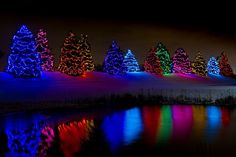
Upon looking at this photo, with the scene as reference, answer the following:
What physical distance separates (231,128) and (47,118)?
9.92 m

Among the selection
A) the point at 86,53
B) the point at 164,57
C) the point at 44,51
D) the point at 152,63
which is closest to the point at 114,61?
the point at 86,53

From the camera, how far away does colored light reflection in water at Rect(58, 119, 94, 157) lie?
48.0 ft

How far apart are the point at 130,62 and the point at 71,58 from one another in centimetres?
1646

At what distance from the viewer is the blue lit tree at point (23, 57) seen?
2064 inches

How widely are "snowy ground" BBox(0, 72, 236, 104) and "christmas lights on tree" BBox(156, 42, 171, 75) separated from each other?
1.65 m

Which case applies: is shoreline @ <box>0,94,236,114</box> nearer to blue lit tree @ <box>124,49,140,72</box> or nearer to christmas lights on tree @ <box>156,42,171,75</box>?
blue lit tree @ <box>124,49,140,72</box>

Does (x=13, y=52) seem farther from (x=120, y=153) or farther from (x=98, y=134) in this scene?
(x=120, y=153)

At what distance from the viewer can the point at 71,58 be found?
60875 millimetres

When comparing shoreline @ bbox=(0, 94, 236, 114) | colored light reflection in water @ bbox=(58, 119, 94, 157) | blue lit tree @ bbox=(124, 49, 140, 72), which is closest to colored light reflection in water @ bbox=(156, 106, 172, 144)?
colored light reflection in water @ bbox=(58, 119, 94, 157)

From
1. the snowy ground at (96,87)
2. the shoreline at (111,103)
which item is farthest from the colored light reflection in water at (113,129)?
the snowy ground at (96,87)

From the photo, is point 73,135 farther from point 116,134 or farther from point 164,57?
point 164,57

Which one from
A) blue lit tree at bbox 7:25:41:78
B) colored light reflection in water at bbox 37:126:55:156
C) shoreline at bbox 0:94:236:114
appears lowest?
colored light reflection in water at bbox 37:126:55:156

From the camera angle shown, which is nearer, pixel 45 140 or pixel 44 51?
pixel 45 140

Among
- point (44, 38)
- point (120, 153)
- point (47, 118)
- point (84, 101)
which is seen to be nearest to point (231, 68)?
point (44, 38)
